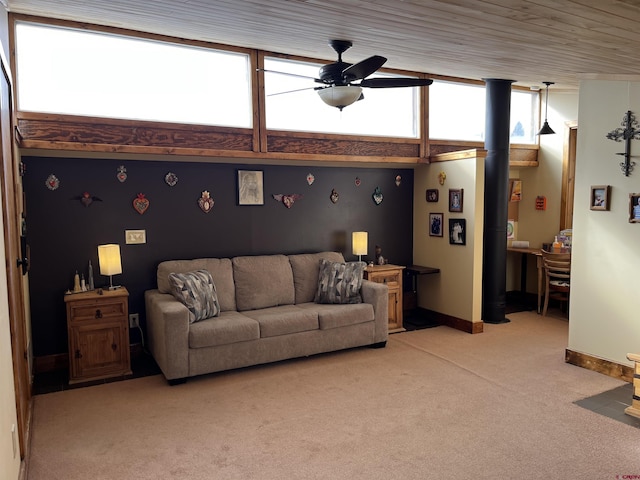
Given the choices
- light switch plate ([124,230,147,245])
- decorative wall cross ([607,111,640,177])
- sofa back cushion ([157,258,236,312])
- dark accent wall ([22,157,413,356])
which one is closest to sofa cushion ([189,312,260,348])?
sofa back cushion ([157,258,236,312])

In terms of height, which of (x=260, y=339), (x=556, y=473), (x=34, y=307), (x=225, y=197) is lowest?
(x=556, y=473)

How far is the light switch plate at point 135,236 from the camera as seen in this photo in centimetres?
471

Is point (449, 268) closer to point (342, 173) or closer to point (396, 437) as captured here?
point (342, 173)

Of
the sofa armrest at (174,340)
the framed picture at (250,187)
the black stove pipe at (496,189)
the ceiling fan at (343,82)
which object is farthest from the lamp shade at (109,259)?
the black stove pipe at (496,189)

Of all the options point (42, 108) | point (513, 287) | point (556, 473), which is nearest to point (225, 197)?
point (42, 108)

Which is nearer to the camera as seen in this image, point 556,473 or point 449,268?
point 556,473

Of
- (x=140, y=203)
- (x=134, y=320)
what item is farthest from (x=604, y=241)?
(x=134, y=320)

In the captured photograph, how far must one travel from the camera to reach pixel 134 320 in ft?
15.7

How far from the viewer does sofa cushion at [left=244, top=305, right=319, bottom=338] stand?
14.4 feet

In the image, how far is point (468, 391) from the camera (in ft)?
12.6

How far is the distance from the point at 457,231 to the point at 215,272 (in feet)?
8.95

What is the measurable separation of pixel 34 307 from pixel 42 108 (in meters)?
1.73

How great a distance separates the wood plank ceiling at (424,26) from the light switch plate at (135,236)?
182 centimetres

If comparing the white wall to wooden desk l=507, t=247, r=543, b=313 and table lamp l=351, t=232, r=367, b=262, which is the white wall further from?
table lamp l=351, t=232, r=367, b=262
